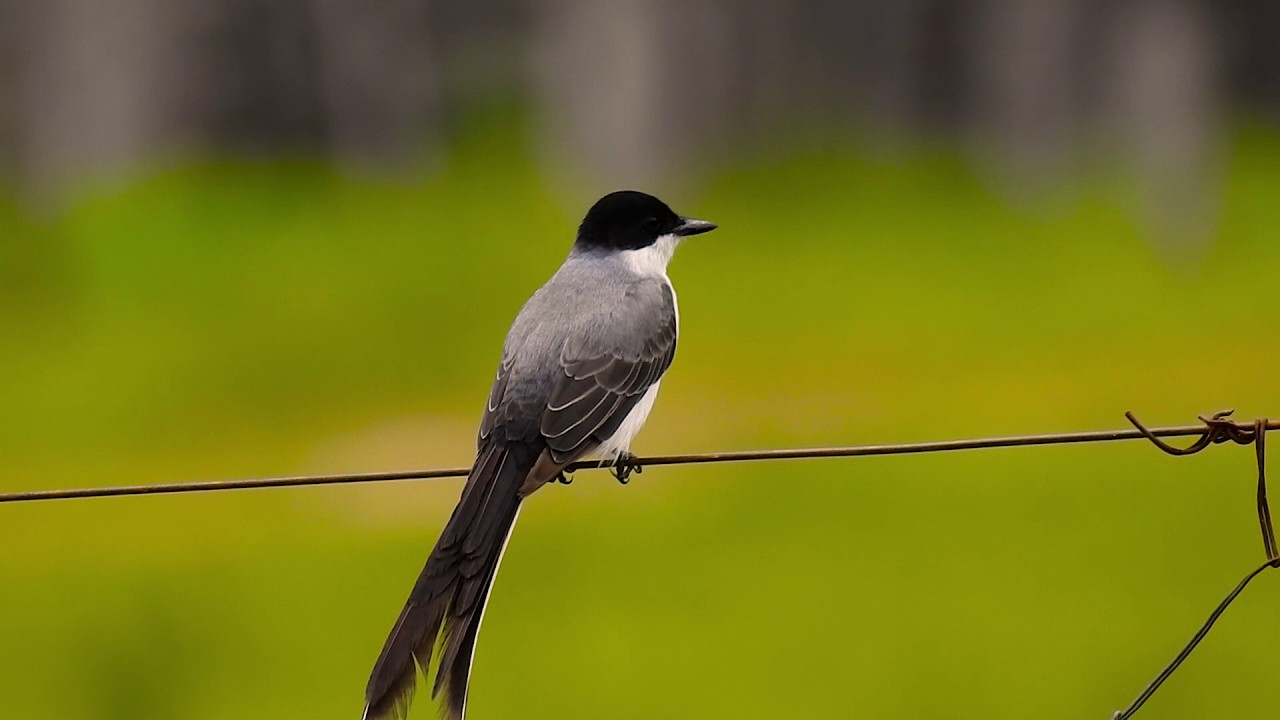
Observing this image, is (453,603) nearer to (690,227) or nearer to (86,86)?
(690,227)

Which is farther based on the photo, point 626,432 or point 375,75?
point 375,75

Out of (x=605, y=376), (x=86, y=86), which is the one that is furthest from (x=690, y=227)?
(x=86, y=86)

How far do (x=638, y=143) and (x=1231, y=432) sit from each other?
191 inches

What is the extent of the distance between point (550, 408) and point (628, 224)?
2.56 feet

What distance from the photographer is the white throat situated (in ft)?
11.9

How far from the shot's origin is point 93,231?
6.72 metres

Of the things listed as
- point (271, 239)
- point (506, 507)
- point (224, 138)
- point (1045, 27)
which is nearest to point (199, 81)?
point (224, 138)

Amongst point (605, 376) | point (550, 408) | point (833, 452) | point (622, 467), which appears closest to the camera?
point (833, 452)

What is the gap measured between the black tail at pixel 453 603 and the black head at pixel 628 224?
0.94 metres

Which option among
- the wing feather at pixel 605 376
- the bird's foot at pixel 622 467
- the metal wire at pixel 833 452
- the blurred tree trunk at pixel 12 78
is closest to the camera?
the metal wire at pixel 833 452

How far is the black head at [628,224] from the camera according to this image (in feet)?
12.0

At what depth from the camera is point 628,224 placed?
12.0 ft

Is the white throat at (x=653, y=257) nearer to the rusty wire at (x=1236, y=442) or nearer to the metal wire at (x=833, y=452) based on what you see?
the metal wire at (x=833, y=452)

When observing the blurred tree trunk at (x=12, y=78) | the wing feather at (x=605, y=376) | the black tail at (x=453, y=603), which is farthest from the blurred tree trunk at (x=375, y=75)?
the black tail at (x=453, y=603)
